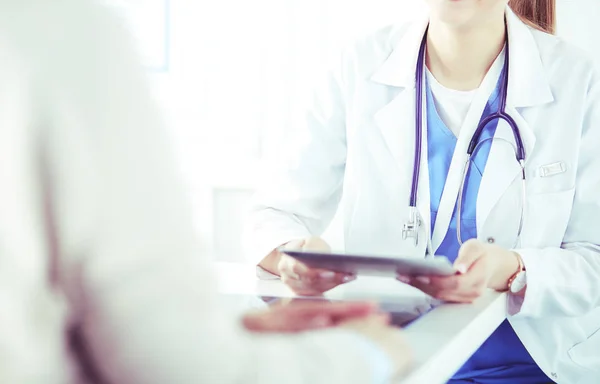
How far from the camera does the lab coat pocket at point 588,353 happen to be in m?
1.23

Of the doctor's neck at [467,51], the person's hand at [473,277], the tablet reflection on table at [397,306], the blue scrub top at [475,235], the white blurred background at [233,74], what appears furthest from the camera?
the white blurred background at [233,74]

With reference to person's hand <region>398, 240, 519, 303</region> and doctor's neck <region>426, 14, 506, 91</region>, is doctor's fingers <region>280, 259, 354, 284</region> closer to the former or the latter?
person's hand <region>398, 240, 519, 303</region>

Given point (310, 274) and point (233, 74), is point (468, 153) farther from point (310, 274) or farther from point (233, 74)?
point (233, 74)

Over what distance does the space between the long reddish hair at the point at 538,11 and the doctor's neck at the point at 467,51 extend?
0.52 feet

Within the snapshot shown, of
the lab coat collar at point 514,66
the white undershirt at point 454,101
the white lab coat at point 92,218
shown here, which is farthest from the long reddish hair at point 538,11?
the white lab coat at point 92,218

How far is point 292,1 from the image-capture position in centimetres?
256

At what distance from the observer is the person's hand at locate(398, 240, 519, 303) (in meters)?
0.94

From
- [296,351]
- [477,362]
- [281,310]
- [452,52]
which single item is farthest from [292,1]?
[296,351]

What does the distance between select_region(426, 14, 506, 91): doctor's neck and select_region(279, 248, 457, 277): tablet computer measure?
2.00 feet

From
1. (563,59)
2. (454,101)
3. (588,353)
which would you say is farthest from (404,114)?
(588,353)

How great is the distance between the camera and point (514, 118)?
134 cm

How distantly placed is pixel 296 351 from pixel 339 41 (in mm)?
2146

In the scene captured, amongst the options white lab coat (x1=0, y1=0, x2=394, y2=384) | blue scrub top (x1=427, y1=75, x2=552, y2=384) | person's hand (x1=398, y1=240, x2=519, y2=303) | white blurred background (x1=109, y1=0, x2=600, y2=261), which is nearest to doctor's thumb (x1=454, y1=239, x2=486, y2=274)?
→ person's hand (x1=398, y1=240, x2=519, y2=303)

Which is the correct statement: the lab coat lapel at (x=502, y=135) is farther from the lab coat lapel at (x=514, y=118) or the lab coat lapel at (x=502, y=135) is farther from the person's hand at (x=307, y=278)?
the person's hand at (x=307, y=278)
